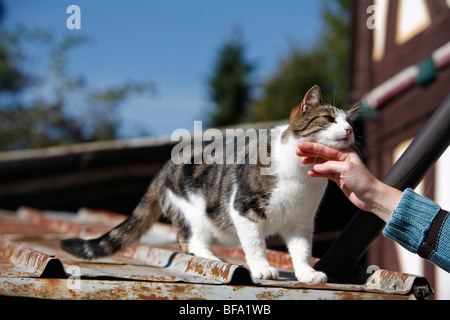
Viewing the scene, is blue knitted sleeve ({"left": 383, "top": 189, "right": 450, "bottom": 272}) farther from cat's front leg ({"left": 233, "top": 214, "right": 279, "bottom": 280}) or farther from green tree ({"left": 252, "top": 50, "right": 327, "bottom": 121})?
green tree ({"left": 252, "top": 50, "right": 327, "bottom": 121})

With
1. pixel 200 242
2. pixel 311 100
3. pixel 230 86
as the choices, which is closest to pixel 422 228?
pixel 311 100

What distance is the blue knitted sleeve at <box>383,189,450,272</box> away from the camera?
1.68 metres

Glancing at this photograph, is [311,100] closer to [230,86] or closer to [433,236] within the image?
[433,236]

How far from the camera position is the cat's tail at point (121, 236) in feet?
8.25

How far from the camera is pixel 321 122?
2.07 m

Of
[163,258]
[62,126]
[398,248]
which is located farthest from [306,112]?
[62,126]

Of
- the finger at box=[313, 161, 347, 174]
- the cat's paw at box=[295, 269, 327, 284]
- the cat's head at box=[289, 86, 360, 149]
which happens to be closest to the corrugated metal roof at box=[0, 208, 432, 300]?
the cat's paw at box=[295, 269, 327, 284]

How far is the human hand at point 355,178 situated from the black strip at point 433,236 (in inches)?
5.4

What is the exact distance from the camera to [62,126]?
1880cm

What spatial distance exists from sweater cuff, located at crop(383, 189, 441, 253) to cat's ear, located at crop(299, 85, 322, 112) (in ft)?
1.82

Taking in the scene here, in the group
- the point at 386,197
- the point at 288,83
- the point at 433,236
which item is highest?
the point at 288,83

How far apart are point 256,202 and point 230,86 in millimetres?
24391
